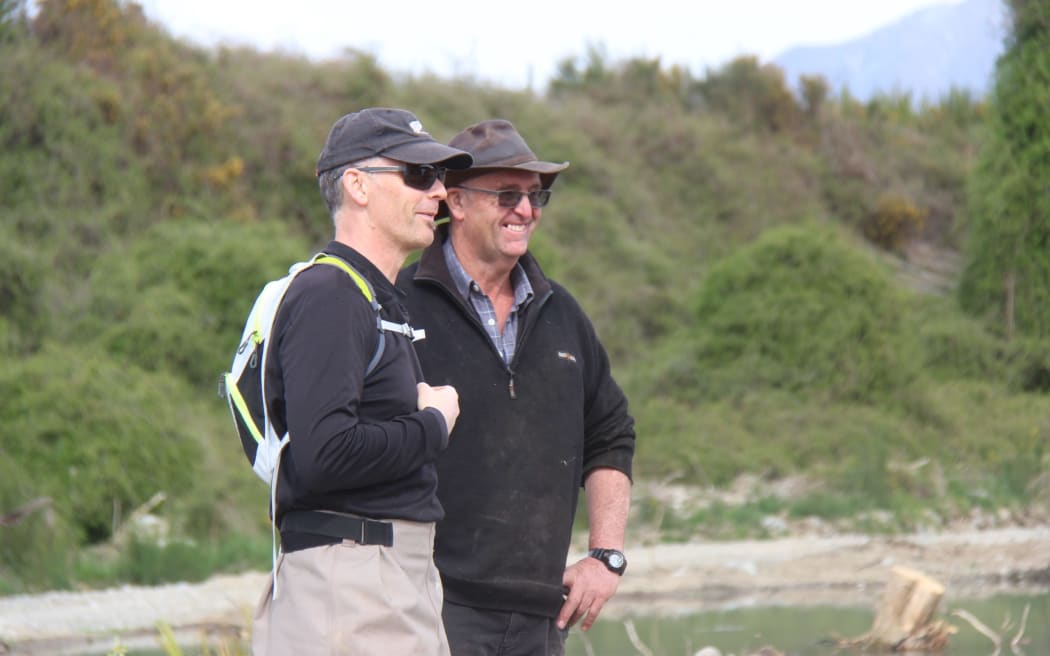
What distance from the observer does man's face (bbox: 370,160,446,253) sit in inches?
114

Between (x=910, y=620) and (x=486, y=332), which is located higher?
(x=486, y=332)

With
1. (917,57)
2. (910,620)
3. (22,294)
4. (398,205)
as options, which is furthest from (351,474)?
(917,57)

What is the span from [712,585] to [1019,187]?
10364mm

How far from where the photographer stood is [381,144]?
2902mm

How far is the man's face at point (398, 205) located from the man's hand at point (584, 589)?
50.6 inches

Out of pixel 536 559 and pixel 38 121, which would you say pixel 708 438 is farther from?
pixel 536 559

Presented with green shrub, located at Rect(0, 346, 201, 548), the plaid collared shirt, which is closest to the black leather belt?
the plaid collared shirt

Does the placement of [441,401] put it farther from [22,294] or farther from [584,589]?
[22,294]

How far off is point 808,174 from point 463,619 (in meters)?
24.9

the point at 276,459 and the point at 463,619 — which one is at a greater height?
the point at 276,459

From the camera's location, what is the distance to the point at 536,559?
3.72 m

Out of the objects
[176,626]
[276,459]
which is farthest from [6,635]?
[276,459]

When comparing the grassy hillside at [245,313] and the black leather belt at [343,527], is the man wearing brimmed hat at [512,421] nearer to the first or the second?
the black leather belt at [343,527]

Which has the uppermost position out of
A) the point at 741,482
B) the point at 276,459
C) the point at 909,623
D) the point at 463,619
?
the point at 276,459
